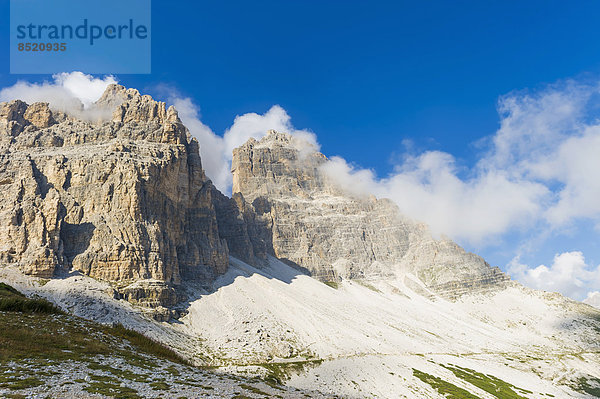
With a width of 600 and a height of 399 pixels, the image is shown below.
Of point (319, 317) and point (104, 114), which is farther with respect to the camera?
point (104, 114)

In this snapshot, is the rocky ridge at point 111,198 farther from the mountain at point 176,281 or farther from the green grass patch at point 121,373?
the green grass patch at point 121,373

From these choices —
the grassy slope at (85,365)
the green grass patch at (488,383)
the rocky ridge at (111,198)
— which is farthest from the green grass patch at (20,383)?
the green grass patch at (488,383)

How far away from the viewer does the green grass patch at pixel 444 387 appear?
89.4 m

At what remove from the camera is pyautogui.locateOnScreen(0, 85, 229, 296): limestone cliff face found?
115 m

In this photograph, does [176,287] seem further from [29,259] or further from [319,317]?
[319,317]

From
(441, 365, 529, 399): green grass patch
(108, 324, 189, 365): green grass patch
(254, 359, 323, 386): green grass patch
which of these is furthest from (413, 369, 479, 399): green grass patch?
(108, 324, 189, 365): green grass patch

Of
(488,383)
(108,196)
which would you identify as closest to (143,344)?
(108,196)

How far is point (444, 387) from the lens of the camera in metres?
94.4

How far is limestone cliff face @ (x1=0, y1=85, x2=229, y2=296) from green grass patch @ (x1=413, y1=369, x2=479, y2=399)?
84.9 m

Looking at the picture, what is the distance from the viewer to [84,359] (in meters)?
31.6

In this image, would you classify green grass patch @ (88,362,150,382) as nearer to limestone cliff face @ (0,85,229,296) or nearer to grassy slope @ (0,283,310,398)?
grassy slope @ (0,283,310,398)

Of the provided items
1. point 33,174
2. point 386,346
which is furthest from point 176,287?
point 386,346

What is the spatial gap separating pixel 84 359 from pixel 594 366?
8153 inches

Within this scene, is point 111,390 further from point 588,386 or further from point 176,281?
point 588,386
